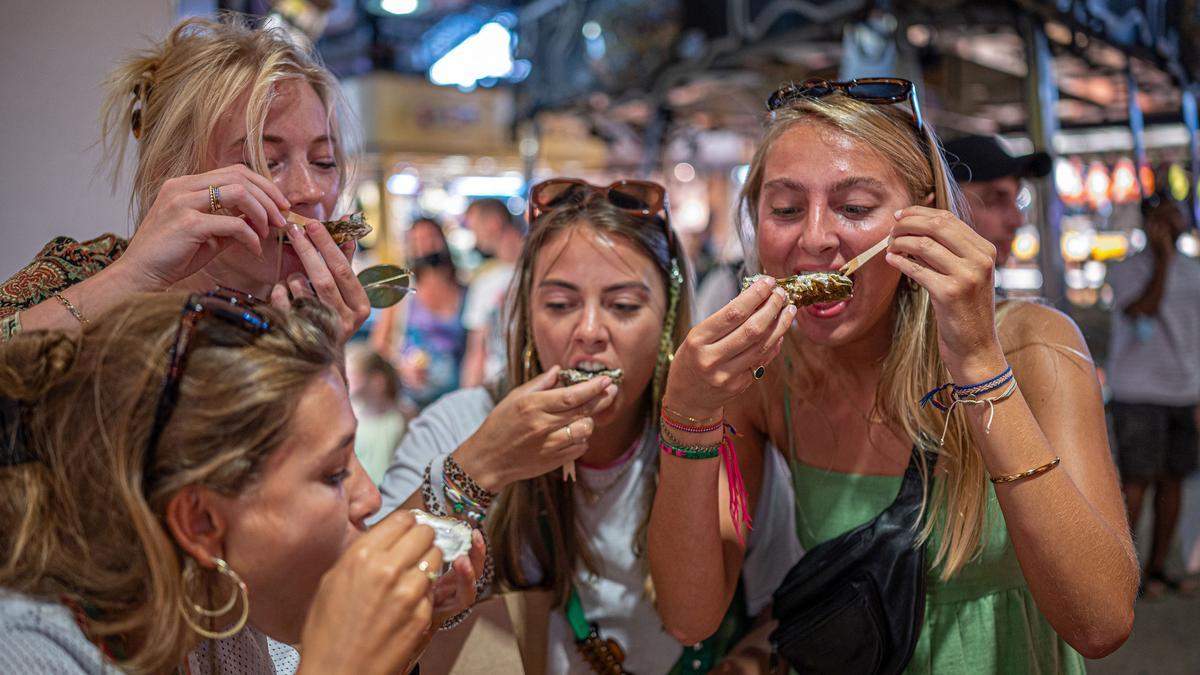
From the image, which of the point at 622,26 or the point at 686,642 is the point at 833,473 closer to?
the point at 686,642

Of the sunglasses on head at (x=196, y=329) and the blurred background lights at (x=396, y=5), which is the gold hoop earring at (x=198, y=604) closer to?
the sunglasses on head at (x=196, y=329)

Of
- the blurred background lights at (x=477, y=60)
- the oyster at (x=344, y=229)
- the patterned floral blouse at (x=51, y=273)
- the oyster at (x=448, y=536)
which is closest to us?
the oyster at (x=448, y=536)

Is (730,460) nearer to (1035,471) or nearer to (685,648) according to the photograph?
(685,648)

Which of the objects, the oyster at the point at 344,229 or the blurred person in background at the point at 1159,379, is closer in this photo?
the oyster at the point at 344,229

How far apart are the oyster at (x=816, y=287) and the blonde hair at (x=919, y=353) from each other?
25cm

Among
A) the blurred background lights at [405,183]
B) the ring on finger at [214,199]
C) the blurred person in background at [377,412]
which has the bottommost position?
the blurred person in background at [377,412]

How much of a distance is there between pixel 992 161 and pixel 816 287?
2367mm

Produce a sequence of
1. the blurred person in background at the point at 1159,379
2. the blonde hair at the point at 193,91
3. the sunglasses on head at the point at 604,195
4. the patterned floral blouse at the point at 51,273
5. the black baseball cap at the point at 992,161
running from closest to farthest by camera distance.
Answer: the patterned floral blouse at the point at 51,273, the blonde hair at the point at 193,91, the sunglasses on head at the point at 604,195, the black baseball cap at the point at 992,161, the blurred person in background at the point at 1159,379

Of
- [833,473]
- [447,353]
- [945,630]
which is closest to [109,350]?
[833,473]

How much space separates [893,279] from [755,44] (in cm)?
440

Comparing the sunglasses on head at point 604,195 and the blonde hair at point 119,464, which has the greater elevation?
the sunglasses on head at point 604,195

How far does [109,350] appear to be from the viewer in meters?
1.23

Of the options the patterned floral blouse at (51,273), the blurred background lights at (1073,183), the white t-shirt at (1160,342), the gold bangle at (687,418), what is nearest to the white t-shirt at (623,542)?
the gold bangle at (687,418)

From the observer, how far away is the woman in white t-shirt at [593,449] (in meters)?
2.11
